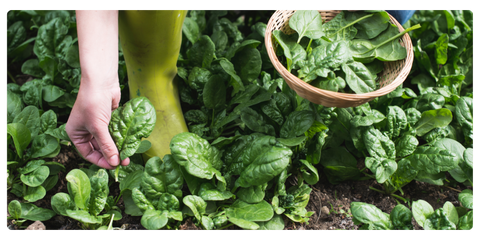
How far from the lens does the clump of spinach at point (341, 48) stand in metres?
1.17

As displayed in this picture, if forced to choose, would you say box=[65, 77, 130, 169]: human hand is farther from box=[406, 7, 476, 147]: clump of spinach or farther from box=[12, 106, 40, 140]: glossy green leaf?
box=[406, 7, 476, 147]: clump of spinach

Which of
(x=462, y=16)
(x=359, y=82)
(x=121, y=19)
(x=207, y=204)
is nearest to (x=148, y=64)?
(x=121, y=19)

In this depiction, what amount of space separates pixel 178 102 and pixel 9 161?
65 centimetres

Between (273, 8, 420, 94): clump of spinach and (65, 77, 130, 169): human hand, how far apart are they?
58 centimetres

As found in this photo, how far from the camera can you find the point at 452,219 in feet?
3.76

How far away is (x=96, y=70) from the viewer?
966 millimetres

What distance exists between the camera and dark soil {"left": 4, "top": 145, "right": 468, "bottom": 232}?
1196 mm

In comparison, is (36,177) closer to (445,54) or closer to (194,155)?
(194,155)

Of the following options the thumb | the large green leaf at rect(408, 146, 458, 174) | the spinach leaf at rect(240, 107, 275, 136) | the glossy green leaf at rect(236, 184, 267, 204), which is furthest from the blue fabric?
the thumb

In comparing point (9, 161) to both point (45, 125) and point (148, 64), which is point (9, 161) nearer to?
point (45, 125)

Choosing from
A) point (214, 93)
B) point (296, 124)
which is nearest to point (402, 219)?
point (296, 124)

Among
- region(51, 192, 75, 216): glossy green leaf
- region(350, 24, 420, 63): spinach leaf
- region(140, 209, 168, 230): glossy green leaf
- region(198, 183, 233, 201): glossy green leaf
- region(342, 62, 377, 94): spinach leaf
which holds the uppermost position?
region(350, 24, 420, 63): spinach leaf

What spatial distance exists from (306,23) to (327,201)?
0.67m

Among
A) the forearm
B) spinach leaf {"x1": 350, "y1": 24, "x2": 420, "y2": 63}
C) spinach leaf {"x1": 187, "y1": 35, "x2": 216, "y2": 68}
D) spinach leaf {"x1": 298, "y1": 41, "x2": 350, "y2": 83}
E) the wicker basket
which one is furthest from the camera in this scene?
spinach leaf {"x1": 187, "y1": 35, "x2": 216, "y2": 68}
